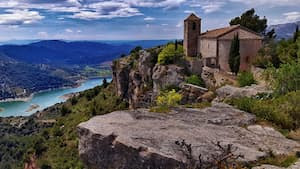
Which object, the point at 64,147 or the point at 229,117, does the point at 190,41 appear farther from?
the point at 229,117

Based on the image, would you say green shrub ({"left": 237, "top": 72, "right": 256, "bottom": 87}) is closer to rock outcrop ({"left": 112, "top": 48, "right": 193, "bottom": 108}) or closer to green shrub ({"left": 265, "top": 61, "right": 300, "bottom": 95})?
green shrub ({"left": 265, "top": 61, "right": 300, "bottom": 95})

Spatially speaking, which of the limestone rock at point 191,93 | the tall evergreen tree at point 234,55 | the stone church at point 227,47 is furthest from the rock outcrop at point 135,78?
the limestone rock at point 191,93

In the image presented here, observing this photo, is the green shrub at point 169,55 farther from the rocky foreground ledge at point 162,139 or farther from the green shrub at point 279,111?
the rocky foreground ledge at point 162,139

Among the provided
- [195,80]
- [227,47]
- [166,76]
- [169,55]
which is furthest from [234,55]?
[169,55]

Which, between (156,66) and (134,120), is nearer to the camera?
(134,120)

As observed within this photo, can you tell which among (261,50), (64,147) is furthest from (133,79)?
(261,50)

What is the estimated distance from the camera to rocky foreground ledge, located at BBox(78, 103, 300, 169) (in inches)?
265

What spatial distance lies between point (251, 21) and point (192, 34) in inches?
475

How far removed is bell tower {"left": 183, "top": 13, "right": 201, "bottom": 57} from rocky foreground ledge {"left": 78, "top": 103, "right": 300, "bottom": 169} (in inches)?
1290

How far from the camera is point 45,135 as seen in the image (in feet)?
221

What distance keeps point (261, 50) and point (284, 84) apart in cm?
1866

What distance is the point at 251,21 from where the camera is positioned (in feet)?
160

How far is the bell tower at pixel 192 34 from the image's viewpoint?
41250 mm

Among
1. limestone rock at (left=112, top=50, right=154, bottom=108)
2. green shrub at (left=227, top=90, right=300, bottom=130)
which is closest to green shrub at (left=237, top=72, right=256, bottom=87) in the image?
green shrub at (left=227, top=90, right=300, bottom=130)
